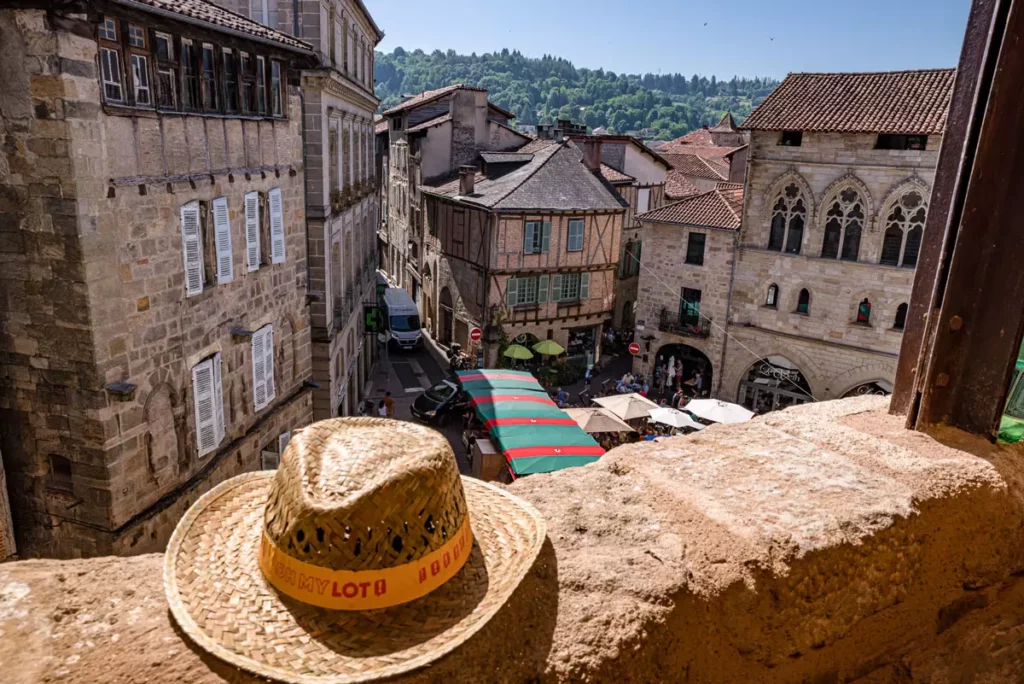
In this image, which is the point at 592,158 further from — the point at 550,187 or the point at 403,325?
the point at 403,325

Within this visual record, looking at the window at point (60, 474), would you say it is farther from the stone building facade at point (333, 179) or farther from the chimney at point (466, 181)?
the chimney at point (466, 181)

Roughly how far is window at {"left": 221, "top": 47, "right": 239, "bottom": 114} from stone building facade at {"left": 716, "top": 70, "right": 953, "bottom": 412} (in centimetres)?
1802

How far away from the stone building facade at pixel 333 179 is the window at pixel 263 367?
9.07ft

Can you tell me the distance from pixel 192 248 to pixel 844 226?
67.5ft

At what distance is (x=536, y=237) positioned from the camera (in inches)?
1155

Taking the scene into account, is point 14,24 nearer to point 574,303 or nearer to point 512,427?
point 512,427

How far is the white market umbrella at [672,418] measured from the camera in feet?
65.8

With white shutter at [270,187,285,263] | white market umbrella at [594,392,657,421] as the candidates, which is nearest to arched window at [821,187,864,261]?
white market umbrella at [594,392,657,421]

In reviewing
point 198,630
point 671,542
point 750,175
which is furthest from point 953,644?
point 750,175

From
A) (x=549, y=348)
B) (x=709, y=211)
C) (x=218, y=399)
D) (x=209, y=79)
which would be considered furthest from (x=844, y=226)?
(x=218, y=399)

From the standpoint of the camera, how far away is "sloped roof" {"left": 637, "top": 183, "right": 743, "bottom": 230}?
26.8m

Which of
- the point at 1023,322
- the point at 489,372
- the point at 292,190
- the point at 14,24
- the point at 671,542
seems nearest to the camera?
the point at 671,542

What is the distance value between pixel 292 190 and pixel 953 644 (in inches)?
538

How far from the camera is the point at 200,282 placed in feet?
36.3
